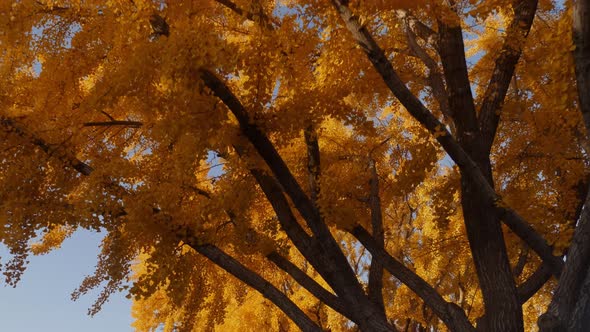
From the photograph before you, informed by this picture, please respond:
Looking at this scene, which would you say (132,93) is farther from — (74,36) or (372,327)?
(372,327)

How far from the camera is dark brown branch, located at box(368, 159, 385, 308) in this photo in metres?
6.25

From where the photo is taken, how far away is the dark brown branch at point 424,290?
17.2ft

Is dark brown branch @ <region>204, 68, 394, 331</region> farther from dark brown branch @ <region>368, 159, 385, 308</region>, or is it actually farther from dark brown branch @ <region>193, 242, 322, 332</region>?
dark brown branch @ <region>368, 159, 385, 308</region>

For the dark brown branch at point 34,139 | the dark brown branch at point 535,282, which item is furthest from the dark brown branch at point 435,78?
the dark brown branch at point 34,139

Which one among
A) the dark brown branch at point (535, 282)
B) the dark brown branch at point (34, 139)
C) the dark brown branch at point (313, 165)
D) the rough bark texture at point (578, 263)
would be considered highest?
the dark brown branch at point (313, 165)

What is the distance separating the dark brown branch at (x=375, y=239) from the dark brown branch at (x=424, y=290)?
11 cm

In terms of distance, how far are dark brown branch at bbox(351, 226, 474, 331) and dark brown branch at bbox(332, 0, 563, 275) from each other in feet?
3.79

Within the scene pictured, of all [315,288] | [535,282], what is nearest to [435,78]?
[535,282]

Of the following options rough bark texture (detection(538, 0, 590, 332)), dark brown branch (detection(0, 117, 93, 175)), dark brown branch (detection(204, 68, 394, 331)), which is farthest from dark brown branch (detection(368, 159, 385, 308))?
dark brown branch (detection(0, 117, 93, 175))

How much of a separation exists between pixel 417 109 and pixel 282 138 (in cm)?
138

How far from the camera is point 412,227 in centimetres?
1134

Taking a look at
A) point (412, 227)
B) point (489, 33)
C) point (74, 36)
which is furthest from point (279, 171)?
point (412, 227)

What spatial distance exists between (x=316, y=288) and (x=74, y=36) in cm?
402

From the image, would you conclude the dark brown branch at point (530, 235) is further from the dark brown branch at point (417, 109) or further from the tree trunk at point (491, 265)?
the tree trunk at point (491, 265)
